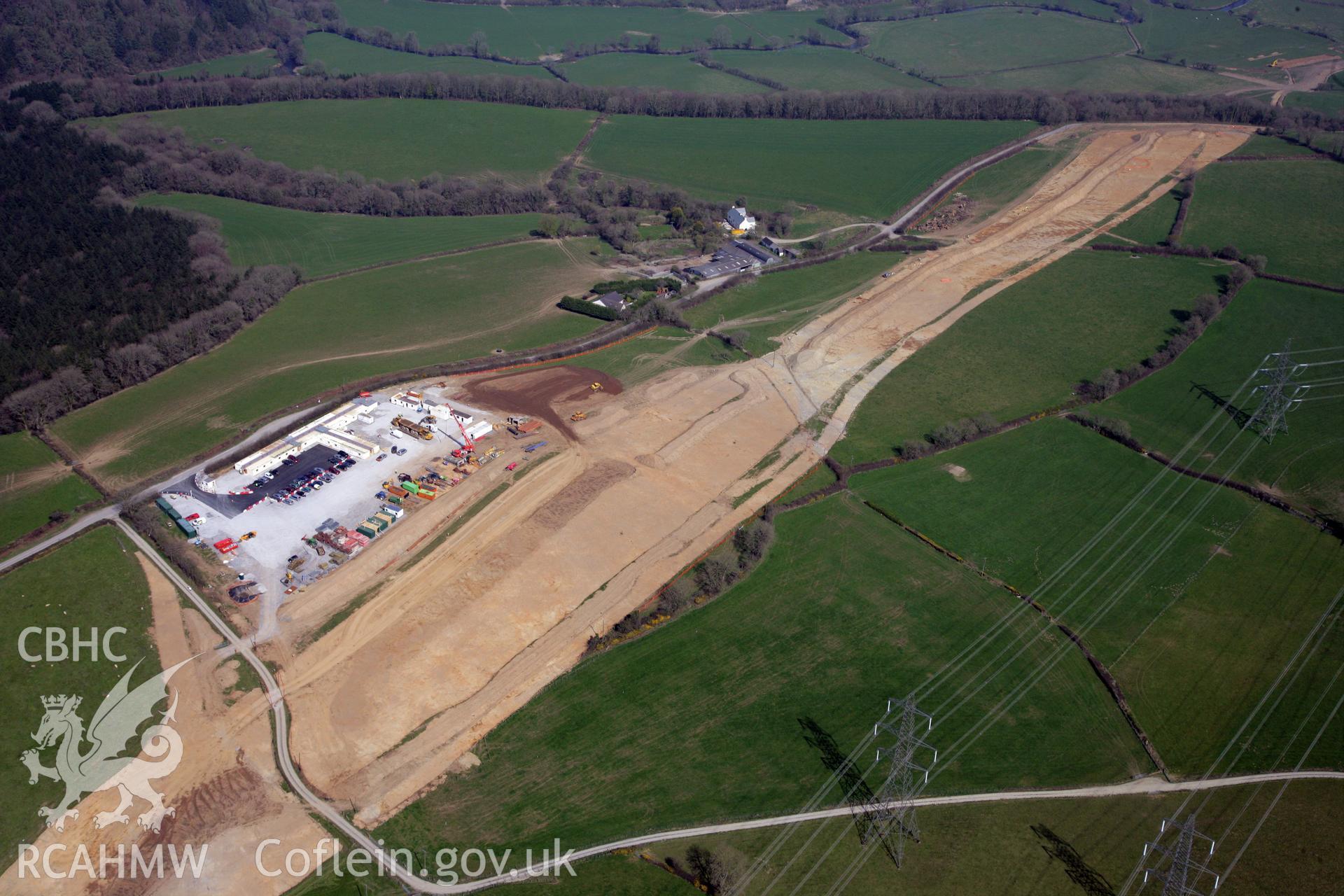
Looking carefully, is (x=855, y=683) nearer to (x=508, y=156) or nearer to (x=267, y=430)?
(x=267, y=430)

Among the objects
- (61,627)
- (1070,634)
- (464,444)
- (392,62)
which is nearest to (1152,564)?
(1070,634)

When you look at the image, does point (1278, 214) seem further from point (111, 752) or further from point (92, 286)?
point (92, 286)

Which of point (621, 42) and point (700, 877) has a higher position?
point (621, 42)

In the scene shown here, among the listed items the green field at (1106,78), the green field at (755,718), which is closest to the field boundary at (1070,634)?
the green field at (755,718)

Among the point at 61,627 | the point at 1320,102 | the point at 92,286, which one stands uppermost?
the point at 1320,102

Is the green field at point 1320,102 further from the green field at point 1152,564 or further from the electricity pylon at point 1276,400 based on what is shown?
the green field at point 1152,564

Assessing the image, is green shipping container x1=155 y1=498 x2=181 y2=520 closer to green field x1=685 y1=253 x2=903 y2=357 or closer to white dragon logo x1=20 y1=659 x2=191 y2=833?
white dragon logo x1=20 y1=659 x2=191 y2=833

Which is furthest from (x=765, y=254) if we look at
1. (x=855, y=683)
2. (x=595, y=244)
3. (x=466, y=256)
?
(x=855, y=683)
